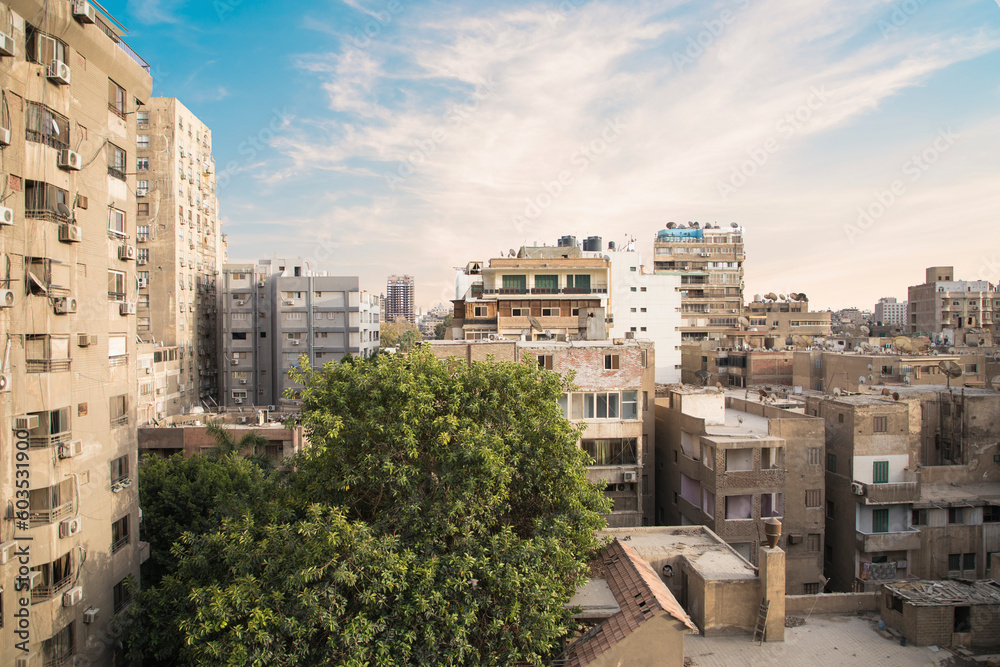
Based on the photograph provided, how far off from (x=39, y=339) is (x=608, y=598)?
1518 centimetres

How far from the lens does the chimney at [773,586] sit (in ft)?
51.0

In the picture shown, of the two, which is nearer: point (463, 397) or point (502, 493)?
point (502, 493)

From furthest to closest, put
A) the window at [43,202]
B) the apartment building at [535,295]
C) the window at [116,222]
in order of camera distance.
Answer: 1. the apartment building at [535,295]
2. the window at [116,222]
3. the window at [43,202]

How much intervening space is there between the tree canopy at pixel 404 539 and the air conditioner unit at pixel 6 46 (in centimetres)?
954

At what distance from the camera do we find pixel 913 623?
16.0 m

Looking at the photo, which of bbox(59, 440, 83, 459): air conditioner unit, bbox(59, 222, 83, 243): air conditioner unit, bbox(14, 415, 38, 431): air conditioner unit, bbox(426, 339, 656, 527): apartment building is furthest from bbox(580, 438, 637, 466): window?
bbox(59, 222, 83, 243): air conditioner unit

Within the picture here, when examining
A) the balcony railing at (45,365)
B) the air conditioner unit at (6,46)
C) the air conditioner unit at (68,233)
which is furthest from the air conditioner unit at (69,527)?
the air conditioner unit at (6,46)

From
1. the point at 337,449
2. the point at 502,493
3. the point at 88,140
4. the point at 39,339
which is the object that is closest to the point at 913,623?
the point at 502,493

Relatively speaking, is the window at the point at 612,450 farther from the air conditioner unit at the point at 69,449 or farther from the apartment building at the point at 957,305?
the apartment building at the point at 957,305

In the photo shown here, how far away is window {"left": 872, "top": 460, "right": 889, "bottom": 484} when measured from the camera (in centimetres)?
2593

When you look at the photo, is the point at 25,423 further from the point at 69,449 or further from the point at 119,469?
the point at 119,469

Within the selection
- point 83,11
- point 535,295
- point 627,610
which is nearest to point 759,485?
point 627,610

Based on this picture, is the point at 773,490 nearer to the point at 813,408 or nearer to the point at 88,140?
the point at 813,408

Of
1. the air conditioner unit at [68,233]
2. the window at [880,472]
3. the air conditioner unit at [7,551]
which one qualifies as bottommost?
the window at [880,472]
